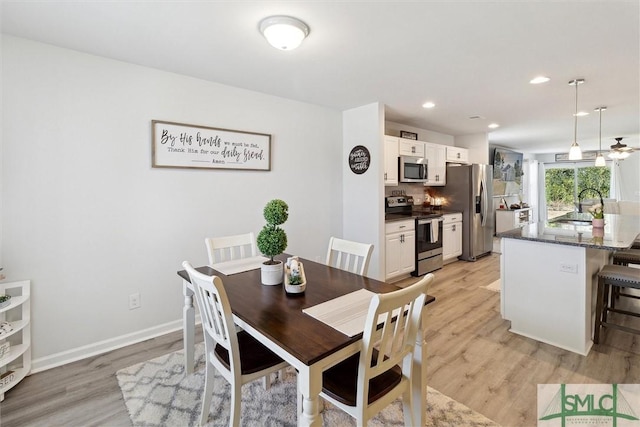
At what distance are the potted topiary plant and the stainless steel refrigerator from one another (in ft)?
14.3

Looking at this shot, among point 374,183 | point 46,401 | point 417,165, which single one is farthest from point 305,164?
point 46,401

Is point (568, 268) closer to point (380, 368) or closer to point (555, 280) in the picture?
point (555, 280)

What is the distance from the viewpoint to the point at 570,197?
916 centimetres

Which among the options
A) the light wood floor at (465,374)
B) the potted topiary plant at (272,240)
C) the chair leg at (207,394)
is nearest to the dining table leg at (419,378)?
the light wood floor at (465,374)

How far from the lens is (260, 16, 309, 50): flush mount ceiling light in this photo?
180cm

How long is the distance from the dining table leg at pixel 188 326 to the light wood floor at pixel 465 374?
0.41m

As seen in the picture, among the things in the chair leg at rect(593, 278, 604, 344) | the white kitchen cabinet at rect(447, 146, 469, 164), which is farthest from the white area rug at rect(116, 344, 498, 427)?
the white kitchen cabinet at rect(447, 146, 469, 164)

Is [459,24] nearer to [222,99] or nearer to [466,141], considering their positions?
[222,99]

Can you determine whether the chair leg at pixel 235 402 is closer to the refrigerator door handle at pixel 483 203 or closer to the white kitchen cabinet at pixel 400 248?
the white kitchen cabinet at pixel 400 248

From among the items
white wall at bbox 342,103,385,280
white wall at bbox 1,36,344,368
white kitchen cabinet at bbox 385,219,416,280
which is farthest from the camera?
white kitchen cabinet at bbox 385,219,416,280

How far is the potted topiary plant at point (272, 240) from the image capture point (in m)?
1.73

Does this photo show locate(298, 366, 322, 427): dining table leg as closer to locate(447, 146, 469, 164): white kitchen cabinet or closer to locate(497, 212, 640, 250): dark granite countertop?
locate(497, 212, 640, 250): dark granite countertop

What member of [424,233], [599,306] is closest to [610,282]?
[599,306]

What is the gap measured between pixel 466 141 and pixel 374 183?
3344 millimetres
